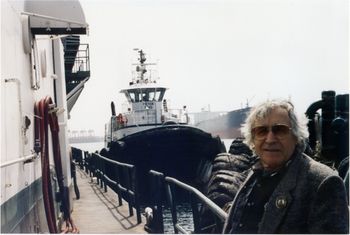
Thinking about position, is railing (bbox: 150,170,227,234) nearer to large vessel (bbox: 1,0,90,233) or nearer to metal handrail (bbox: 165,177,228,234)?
metal handrail (bbox: 165,177,228,234)

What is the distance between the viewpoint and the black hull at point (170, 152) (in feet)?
46.0

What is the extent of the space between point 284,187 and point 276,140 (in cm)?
21

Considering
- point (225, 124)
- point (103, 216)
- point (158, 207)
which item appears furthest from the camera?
point (225, 124)

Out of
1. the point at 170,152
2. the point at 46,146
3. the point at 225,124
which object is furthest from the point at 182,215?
the point at 225,124

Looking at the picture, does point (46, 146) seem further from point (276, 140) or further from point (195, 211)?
point (276, 140)

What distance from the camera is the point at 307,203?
1.68 m

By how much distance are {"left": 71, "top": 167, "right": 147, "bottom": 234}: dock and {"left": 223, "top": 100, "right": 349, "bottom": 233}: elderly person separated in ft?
10.9

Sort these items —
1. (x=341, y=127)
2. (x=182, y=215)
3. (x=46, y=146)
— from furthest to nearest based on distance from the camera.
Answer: (x=182, y=215), (x=341, y=127), (x=46, y=146)

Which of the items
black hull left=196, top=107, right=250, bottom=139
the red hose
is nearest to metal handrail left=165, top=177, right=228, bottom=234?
the red hose

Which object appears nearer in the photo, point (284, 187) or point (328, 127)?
point (284, 187)

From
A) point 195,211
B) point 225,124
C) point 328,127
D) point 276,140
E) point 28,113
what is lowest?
point 225,124

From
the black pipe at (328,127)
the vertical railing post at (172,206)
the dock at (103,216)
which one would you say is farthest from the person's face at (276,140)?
the black pipe at (328,127)

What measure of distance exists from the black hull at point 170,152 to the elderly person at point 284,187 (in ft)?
39.1

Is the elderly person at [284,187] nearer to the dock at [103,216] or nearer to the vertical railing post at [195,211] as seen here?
the vertical railing post at [195,211]
